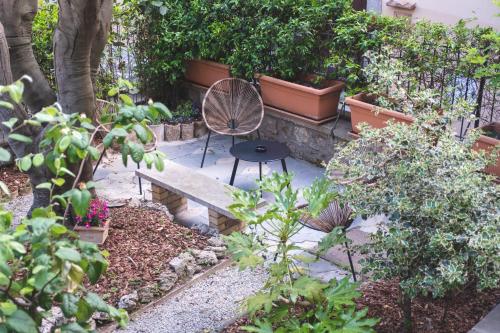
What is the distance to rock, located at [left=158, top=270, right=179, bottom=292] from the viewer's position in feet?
16.5

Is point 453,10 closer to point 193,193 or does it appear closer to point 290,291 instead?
point 193,193

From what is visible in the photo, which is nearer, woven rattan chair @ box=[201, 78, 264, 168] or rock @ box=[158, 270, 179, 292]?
rock @ box=[158, 270, 179, 292]

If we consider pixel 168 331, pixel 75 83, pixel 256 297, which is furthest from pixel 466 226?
pixel 75 83

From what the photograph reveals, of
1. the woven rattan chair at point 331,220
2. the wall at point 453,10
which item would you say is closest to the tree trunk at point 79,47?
the woven rattan chair at point 331,220

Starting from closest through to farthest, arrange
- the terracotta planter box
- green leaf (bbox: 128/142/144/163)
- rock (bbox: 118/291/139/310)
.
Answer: green leaf (bbox: 128/142/144/163), rock (bbox: 118/291/139/310), the terracotta planter box

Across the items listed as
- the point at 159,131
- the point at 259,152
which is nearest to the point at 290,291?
the point at 259,152

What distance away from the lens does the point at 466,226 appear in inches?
154

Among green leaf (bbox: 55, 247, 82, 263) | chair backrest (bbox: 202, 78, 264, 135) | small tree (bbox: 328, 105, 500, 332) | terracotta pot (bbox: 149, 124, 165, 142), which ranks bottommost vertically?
terracotta pot (bbox: 149, 124, 165, 142)

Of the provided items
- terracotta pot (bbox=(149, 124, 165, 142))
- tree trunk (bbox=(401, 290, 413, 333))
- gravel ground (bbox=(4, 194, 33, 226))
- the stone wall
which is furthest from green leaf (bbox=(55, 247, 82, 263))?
terracotta pot (bbox=(149, 124, 165, 142))

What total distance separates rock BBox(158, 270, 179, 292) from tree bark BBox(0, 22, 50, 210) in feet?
3.77

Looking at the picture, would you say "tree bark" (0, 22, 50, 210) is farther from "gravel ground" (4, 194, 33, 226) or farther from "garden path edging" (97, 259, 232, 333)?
"garden path edging" (97, 259, 232, 333)

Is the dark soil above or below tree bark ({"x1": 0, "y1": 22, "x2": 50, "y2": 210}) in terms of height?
below

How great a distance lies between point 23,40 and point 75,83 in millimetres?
518

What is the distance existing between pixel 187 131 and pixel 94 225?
2.91m
